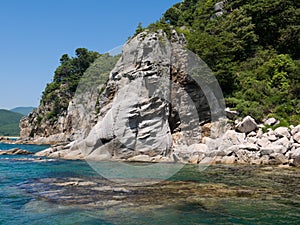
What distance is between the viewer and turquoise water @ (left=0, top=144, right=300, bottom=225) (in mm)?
8930

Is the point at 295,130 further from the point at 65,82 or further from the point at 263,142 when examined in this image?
the point at 65,82

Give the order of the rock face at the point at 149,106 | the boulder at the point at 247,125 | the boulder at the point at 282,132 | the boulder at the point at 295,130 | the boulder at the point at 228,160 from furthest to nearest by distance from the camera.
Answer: the rock face at the point at 149,106 < the boulder at the point at 247,125 < the boulder at the point at 282,132 < the boulder at the point at 228,160 < the boulder at the point at 295,130

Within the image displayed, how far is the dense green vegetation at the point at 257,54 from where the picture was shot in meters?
24.2

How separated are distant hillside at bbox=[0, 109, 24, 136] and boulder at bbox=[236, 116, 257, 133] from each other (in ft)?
352

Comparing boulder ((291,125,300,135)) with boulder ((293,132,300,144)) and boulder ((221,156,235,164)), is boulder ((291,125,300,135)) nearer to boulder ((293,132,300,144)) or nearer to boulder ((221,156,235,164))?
boulder ((293,132,300,144))

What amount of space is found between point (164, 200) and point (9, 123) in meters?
151

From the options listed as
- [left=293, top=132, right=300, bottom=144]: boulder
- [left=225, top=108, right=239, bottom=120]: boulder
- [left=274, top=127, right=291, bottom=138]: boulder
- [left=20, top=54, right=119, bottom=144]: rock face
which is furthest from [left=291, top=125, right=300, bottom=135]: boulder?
[left=20, top=54, right=119, bottom=144]: rock face

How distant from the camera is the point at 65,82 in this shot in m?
62.6

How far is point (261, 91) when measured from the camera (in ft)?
83.6

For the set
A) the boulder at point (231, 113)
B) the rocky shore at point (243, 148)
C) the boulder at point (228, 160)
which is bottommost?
the boulder at point (228, 160)

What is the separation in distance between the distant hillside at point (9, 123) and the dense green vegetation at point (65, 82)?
58.6 meters

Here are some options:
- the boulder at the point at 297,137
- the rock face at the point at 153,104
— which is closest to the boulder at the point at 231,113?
the rock face at the point at 153,104

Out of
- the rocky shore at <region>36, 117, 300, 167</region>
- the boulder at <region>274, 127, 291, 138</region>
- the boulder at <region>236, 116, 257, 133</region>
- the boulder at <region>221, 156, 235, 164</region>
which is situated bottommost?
the boulder at <region>221, 156, 235, 164</region>

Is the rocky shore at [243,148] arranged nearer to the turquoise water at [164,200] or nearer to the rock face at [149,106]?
the rock face at [149,106]
